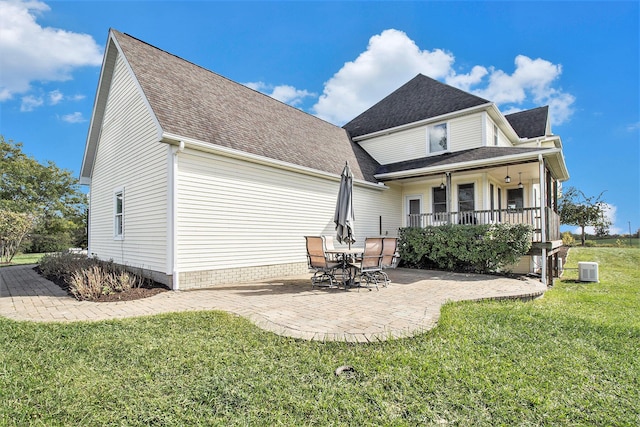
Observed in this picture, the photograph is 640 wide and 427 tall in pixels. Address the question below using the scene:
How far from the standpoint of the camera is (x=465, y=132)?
13.1m

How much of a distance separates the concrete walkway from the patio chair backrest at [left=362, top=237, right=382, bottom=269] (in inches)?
25.0

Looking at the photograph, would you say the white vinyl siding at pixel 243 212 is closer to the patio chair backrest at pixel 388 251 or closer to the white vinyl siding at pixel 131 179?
the white vinyl siding at pixel 131 179

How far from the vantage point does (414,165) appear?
13398 mm

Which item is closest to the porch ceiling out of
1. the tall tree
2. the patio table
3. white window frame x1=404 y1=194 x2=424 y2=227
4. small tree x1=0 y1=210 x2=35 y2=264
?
white window frame x1=404 y1=194 x2=424 y2=227

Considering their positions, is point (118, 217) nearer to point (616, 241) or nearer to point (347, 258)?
point (347, 258)

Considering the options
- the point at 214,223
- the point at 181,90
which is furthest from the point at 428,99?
the point at 214,223

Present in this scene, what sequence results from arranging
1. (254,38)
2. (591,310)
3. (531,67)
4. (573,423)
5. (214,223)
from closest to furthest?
(573,423) → (591,310) → (214,223) → (254,38) → (531,67)

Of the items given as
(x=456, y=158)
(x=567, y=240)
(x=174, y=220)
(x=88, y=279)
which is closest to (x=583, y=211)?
(x=567, y=240)

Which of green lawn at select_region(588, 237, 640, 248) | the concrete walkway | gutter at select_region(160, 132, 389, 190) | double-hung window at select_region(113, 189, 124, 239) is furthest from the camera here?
green lawn at select_region(588, 237, 640, 248)

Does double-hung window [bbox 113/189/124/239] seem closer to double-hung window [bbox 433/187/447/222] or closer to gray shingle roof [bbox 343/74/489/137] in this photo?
gray shingle roof [bbox 343/74/489/137]

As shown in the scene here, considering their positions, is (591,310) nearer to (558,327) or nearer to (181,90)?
(558,327)

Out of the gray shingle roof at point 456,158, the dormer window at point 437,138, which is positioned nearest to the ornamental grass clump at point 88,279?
the gray shingle roof at point 456,158

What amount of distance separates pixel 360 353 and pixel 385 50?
1355 centimetres

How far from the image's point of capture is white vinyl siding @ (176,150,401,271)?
7.67 meters
